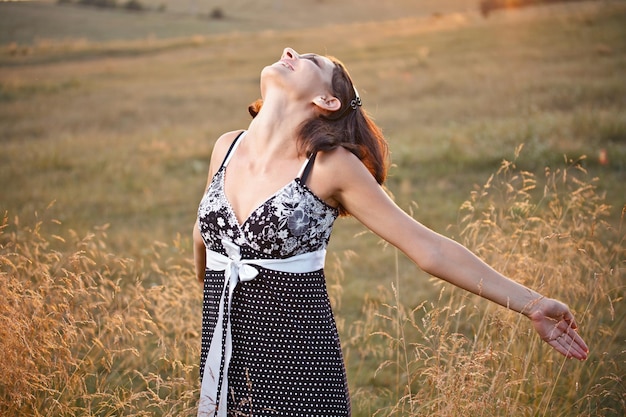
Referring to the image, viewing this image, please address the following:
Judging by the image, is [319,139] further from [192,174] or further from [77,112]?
[77,112]

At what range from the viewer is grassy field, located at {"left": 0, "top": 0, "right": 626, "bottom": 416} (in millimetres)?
3807

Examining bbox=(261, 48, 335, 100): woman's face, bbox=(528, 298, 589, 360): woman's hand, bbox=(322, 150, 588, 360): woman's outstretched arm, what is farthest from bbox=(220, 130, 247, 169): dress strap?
bbox=(528, 298, 589, 360): woman's hand

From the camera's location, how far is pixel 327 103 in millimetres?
3000

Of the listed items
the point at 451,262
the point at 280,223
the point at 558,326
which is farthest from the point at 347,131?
the point at 558,326

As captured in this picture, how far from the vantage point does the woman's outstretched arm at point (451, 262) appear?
9.11 ft

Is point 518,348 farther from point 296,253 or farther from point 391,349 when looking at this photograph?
point 296,253

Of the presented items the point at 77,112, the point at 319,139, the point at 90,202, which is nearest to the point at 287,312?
the point at 319,139

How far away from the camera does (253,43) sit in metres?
34.9

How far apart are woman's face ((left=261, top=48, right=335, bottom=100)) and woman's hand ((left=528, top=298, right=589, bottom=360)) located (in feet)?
4.00

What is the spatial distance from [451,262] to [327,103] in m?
0.82

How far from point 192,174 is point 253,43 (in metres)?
24.2

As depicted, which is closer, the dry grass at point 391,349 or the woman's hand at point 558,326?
the woman's hand at point 558,326

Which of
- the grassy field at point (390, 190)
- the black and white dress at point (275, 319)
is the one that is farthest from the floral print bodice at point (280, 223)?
the grassy field at point (390, 190)

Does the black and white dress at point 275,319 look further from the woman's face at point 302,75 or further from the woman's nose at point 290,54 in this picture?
the woman's nose at point 290,54
